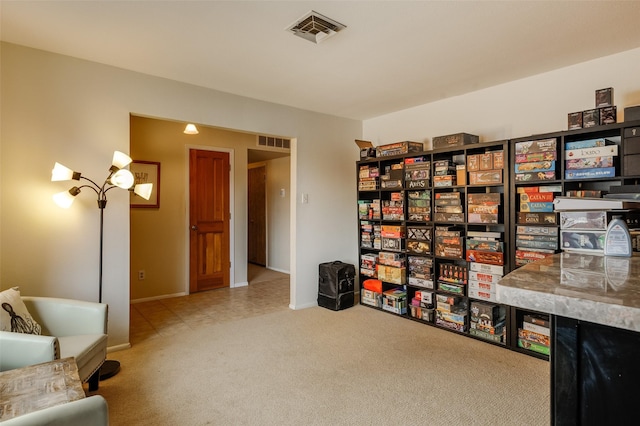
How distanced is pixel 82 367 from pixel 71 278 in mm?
1108

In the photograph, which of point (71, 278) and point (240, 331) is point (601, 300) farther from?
point (71, 278)

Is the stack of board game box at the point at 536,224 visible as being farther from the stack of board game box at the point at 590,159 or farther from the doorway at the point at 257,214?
the doorway at the point at 257,214

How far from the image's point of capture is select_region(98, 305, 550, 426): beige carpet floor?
6.62ft

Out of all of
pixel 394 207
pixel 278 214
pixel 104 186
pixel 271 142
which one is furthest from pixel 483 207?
pixel 278 214

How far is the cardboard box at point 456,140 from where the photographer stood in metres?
3.34

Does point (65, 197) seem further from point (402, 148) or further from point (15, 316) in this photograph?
point (402, 148)

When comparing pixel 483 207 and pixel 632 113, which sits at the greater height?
pixel 632 113

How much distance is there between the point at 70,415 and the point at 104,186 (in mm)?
2163

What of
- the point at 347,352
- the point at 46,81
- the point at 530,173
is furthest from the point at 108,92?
the point at 530,173

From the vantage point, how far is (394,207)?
13.1 feet

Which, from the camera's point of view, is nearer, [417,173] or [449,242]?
[449,242]

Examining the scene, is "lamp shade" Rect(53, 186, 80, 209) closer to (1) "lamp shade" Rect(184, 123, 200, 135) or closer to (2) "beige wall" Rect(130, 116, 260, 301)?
(2) "beige wall" Rect(130, 116, 260, 301)

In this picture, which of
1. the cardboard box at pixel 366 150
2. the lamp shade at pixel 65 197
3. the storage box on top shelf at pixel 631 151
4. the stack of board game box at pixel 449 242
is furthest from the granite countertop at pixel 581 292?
the cardboard box at pixel 366 150

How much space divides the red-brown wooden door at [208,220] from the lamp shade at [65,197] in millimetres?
2275
